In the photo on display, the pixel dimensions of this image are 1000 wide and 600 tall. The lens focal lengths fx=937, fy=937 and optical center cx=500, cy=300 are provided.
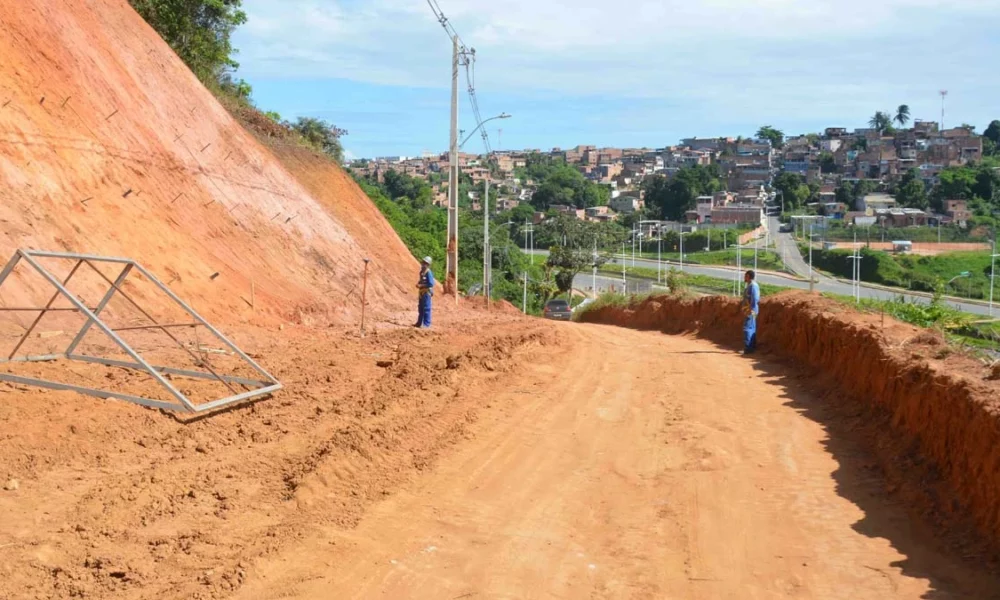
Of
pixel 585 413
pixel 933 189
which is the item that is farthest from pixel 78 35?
pixel 933 189

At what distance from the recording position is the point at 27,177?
1455 centimetres

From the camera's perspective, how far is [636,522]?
25.1 ft

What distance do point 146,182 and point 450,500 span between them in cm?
1197

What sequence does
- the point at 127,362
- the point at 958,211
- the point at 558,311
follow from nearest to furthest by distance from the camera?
1. the point at 127,362
2. the point at 558,311
3. the point at 958,211

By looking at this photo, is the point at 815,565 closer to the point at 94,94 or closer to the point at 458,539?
the point at 458,539

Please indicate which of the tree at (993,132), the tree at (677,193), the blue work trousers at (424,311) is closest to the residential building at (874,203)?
the tree at (677,193)

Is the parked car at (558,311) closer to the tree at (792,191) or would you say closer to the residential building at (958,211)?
the residential building at (958,211)

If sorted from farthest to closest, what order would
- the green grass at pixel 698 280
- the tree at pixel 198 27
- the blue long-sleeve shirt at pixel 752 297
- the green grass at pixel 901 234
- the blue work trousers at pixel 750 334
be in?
the green grass at pixel 901 234, the green grass at pixel 698 280, the tree at pixel 198 27, the blue long-sleeve shirt at pixel 752 297, the blue work trousers at pixel 750 334

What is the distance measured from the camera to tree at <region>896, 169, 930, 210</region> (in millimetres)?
100438

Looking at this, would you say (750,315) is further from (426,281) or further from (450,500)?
(450,500)

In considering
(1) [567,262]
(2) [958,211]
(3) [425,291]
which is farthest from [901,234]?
(3) [425,291]

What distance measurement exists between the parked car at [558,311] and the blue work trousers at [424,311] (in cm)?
2302

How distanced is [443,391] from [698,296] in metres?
14.0

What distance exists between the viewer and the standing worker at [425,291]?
19281 mm
